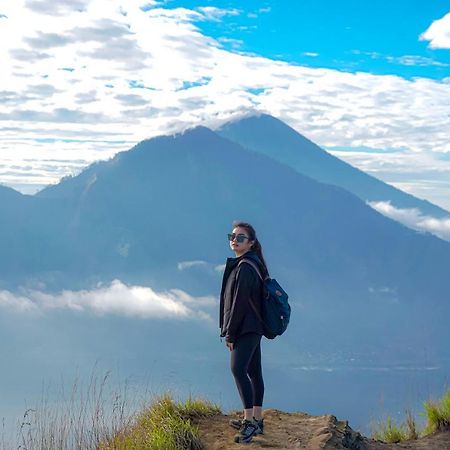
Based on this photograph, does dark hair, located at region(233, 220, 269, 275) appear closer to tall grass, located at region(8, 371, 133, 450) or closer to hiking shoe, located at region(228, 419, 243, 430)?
hiking shoe, located at region(228, 419, 243, 430)

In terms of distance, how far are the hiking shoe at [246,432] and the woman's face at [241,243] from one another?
178 centimetres

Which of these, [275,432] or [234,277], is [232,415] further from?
[234,277]

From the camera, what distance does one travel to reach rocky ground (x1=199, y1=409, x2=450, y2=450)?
746 centimetres

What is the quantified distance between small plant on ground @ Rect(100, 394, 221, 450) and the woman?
55 centimetres

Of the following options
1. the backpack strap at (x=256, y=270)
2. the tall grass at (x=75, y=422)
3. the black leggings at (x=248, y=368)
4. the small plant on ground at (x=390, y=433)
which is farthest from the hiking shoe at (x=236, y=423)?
the small plant on ground at (x=390, y=433)

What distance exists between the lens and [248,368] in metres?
7.61

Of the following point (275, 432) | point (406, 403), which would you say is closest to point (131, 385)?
point (275, 432)

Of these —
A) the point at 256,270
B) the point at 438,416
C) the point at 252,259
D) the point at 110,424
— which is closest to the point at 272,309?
the point at 256,270

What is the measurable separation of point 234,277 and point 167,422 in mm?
1746

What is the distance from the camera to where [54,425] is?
7352mm

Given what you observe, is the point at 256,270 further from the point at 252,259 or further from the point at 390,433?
the point at 390,433

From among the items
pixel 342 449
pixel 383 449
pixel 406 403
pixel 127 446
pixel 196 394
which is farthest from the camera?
pixel 406 403

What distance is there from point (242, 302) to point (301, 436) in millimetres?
1780

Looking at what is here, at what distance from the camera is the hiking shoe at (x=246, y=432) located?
745 centimetres
